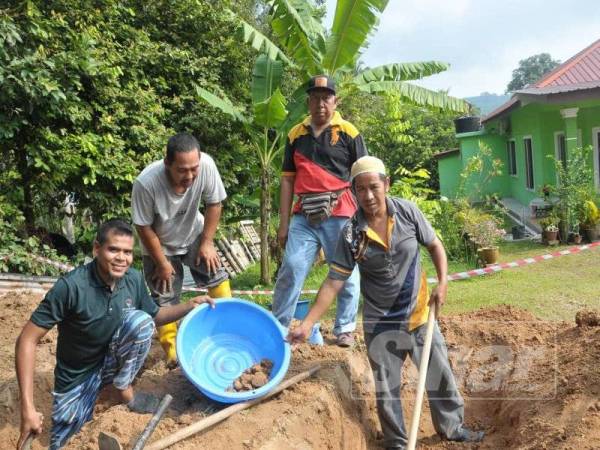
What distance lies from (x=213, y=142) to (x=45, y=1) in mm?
3608

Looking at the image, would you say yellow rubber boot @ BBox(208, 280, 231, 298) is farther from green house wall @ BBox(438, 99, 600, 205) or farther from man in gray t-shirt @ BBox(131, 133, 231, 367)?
green house wall @ BBox(438, 99, 600, 205)

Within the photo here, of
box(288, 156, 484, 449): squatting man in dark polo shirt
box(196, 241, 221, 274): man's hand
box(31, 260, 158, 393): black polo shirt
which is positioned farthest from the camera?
box(196, 241, 221, 274): man's hand

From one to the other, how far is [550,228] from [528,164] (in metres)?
5.26

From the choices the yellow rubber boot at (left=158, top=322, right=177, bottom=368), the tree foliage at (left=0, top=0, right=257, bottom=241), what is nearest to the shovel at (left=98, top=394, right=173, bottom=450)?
the yellow rubber boot at (left=158, top=322, right=177, bottom=368)

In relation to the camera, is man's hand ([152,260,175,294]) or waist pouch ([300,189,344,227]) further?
waist pouch ([300,189,344,227])

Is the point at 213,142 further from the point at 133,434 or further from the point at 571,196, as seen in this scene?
the point at 133,434

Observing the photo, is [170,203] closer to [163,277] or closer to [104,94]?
[163,277]

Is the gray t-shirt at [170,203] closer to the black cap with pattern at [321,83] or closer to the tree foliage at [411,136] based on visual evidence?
the black cap with pattern at [321,83]

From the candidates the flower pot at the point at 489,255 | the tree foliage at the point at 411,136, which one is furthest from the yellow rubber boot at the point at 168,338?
the tree foliage at the point at 411,136

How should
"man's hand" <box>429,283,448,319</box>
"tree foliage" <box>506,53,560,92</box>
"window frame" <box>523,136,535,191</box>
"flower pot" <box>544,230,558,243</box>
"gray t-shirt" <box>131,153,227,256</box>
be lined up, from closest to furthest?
1. "man's hand" <box>429,283,448,319</box>
2. "gray t-shirt" <box>131,153,227,256</box>
3. "flower pot" <box>544,230,558,243</box>
4. "window frame" <box>523,136,535,191</box>
5. "tree foliage" <box>506,53,560,92</box>

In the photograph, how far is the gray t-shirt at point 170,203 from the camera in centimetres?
399

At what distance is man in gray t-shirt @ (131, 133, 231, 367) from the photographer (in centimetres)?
388

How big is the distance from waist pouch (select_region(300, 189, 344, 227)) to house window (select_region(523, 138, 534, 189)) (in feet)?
40.2

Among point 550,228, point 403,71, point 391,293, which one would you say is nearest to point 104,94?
point 403,71
